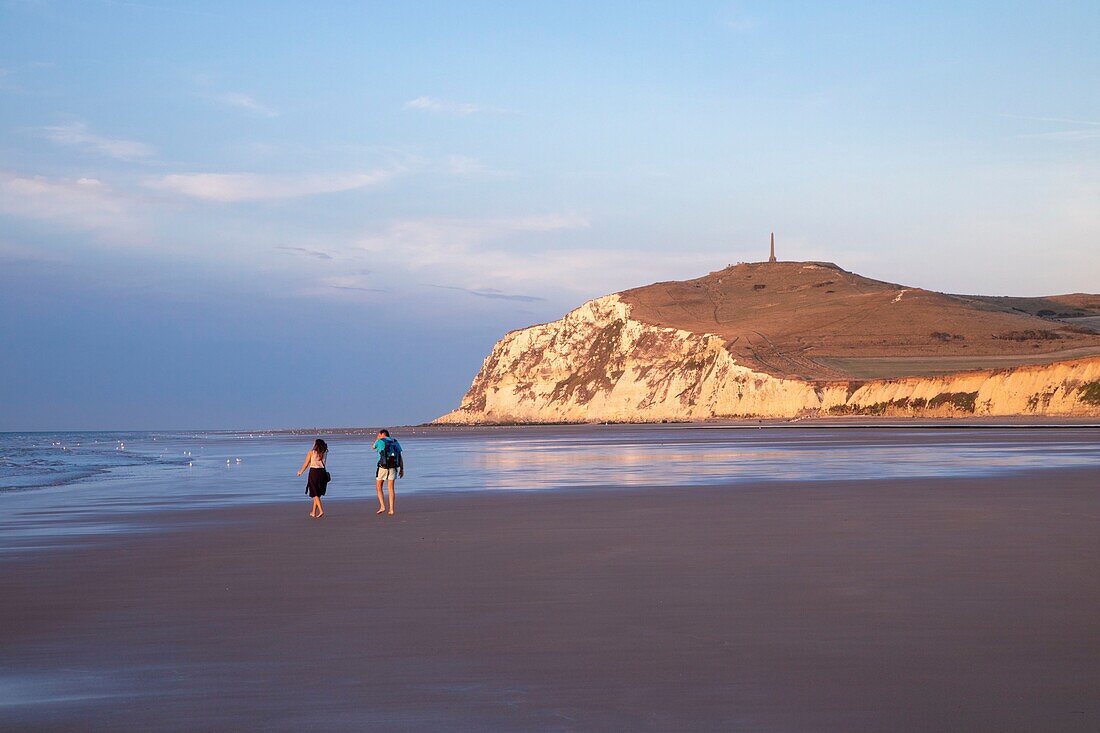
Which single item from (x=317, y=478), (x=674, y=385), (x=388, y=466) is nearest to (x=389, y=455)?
(x=388, y=466)

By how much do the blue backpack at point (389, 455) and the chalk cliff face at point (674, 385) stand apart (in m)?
66.1

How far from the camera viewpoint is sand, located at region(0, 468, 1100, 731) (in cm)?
540

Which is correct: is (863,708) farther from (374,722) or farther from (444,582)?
(444,582)

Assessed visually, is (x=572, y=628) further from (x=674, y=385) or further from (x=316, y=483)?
(x=674, y=385)

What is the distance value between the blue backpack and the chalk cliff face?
66.1m

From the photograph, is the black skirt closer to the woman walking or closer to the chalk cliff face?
the woman walking

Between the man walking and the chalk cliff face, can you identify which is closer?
the man walking

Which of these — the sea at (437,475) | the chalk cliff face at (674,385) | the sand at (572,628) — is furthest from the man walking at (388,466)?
the chalk cliff face at (674,385)

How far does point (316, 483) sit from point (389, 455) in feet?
4.46

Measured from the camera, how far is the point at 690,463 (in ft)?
104

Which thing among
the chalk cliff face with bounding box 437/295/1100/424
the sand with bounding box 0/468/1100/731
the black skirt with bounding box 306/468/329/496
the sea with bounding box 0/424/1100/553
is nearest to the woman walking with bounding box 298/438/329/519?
the black skirt with bounding box 306/468/329/496

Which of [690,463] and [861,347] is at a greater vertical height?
[861,347]

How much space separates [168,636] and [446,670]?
7.40 feet

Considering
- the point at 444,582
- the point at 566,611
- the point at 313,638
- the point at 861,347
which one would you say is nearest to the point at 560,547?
the point at 444,582
